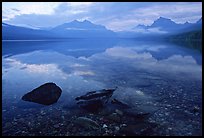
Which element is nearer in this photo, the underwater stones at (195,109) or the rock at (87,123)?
the rock at (87,123)

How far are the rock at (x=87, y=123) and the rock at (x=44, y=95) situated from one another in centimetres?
586

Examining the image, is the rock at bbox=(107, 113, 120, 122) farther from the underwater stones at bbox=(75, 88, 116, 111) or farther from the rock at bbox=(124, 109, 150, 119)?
the underwater stones at bbox=(75, 88, 116, 111)

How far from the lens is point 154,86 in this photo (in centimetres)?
2841

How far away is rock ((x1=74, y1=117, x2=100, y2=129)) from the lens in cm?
1607

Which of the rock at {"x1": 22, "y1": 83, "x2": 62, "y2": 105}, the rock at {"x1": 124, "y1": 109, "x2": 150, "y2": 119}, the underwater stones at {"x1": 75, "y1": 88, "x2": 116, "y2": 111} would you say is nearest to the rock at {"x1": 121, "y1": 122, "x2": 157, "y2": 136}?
the rock at {"x1": 124, "y1": 109, "x2": 150, "y2": 119}

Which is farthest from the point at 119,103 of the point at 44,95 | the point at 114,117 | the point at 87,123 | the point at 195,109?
the point at 44,95

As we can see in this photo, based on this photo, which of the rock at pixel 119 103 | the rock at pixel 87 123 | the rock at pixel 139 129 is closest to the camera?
A: the rock at pixel 139 129

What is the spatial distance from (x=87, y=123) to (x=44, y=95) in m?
7.65

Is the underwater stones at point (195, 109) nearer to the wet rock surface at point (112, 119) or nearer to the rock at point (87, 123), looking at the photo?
the wet rock surface at point (112, 119)

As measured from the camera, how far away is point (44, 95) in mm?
22328

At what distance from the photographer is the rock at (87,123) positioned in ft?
52.7

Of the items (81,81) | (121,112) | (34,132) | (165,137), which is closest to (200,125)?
(165,137)

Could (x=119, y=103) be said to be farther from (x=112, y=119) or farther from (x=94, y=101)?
(x=112, y=119)

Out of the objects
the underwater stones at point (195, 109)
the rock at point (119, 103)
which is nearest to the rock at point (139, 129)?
the rock at point (119, 103)
